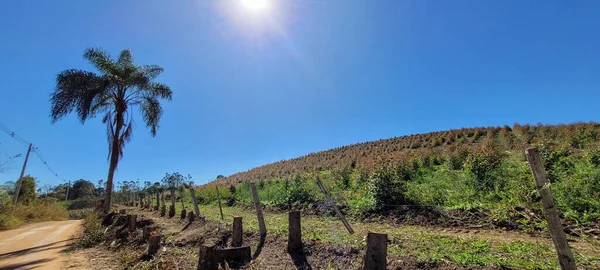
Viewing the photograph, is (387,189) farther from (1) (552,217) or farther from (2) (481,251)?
(1) (552,217)

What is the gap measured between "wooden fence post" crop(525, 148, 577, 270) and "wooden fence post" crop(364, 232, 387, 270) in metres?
1.66

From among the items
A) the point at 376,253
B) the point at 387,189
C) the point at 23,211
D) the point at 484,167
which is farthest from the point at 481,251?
the point at 23,211

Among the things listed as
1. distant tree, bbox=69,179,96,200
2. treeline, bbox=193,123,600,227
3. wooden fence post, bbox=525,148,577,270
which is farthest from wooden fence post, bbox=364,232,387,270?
distant tree, bbox=69,179,96,200

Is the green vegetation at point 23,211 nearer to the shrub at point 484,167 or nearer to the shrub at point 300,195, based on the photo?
the shrub at point 300,195

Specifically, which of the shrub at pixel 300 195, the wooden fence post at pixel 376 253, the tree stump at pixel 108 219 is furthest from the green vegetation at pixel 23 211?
the wooden fence post at pixel 376 253

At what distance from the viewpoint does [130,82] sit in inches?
617

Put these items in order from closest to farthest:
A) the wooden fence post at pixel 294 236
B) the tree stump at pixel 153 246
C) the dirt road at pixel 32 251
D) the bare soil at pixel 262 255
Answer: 1. the bare soil at pixel 262 255
2. the wooden fence post at pixel 294 236
3. the tree stump at pixel 153 246
4. the dirt road at pixel 32 251

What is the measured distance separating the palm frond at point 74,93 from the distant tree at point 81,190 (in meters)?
62.4

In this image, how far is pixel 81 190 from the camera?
65250mm

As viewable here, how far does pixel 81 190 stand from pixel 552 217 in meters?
81.9

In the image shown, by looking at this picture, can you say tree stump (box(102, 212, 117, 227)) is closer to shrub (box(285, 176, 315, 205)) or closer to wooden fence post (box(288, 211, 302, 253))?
shrub (box(285, 176, 315, 205))

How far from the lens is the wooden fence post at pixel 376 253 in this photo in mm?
3410

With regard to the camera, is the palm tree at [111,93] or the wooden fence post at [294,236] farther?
the palm tree at [111,93]

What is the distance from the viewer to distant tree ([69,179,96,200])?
64106 mm
